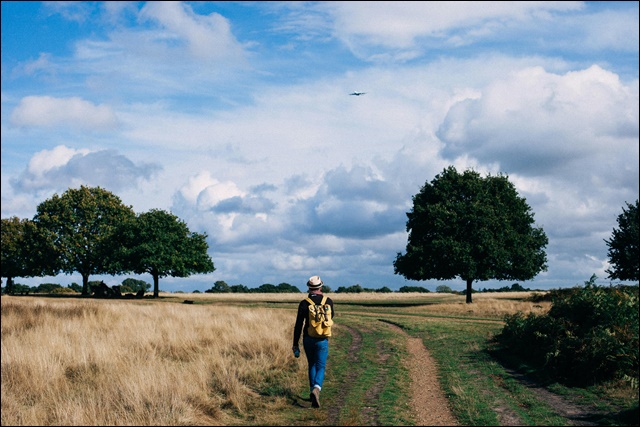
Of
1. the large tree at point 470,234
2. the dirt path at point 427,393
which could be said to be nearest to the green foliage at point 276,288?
the large tree at point 470,234

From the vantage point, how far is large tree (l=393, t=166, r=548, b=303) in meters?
48.8

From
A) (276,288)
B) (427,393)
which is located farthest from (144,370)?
(276,288)

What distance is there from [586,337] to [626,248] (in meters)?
Result: 53.0

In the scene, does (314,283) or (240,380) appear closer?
(314,283)

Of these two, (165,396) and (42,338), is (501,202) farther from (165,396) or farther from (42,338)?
(165,396)

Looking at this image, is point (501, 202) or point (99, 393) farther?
point (501, 202)

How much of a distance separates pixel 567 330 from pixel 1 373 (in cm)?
1659

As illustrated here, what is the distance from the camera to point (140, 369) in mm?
13500

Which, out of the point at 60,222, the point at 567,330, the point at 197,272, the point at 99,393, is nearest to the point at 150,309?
the point at 99,393

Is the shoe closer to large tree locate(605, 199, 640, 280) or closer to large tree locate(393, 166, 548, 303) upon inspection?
large tree locate(393, 166, 548, 303)

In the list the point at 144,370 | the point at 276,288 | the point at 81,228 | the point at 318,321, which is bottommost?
the point at 276,288

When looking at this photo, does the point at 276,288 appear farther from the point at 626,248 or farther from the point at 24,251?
the point at 626,248

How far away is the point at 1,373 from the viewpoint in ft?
48.8

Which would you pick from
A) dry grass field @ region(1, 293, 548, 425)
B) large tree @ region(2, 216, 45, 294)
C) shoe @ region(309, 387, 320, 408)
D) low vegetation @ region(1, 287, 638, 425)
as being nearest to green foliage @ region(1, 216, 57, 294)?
large tree @ region(2, 216, 45, 294)
